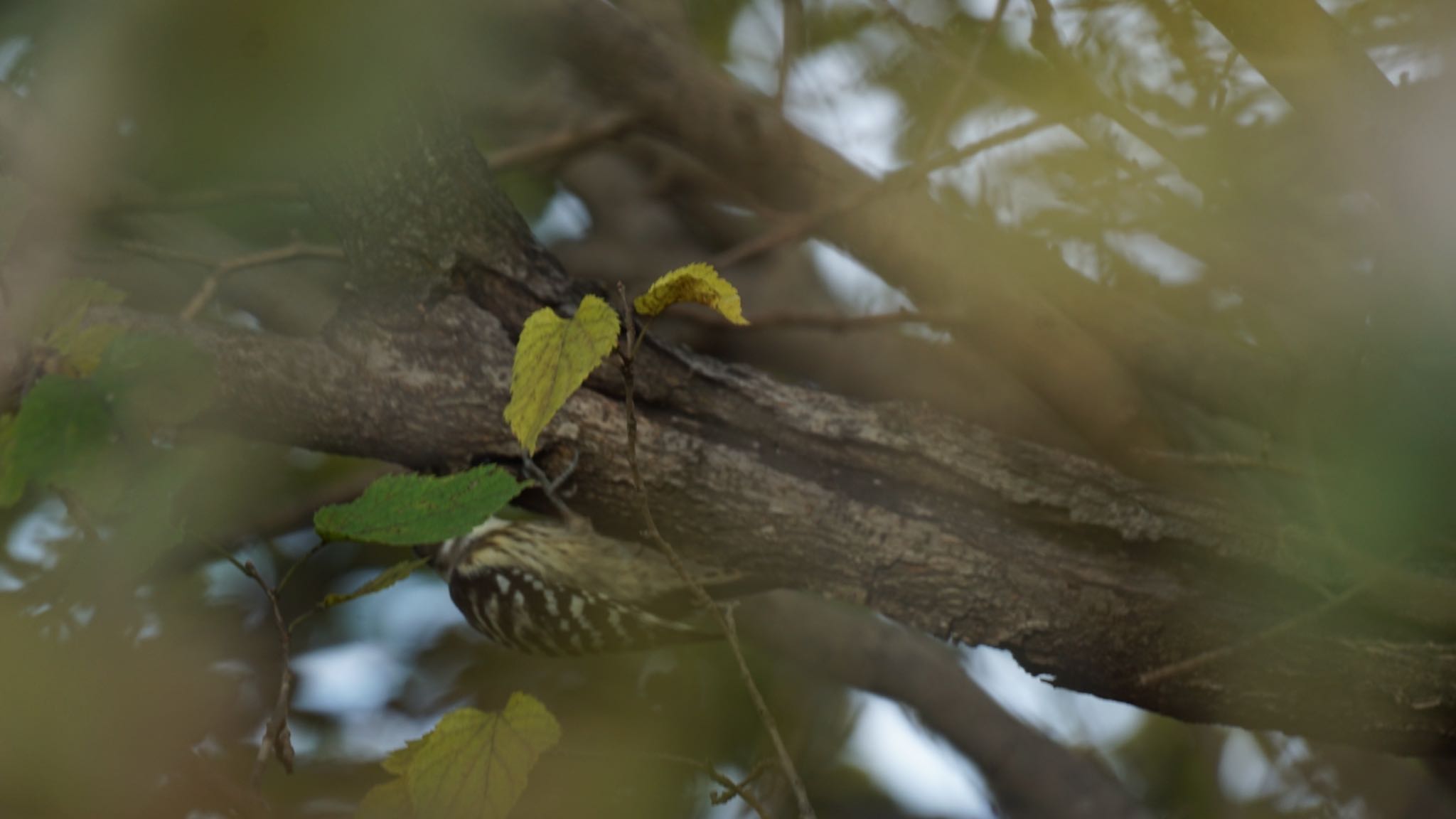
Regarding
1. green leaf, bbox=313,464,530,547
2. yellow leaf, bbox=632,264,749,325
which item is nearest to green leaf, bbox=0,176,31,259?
green leaf, bbox=313,464,530,547

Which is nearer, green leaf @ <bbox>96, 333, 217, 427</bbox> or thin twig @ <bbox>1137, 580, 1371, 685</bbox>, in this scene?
green leaf @ <bbox>96, 333, 217, 427</bbox>

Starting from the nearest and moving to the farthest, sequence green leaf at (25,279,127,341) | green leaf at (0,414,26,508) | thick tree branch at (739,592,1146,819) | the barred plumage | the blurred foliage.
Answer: the blurred foliage < green leaf at (0,414,26,508) < green leaf at (25,279,127,341) < the barred plumage < thick tree branch at (739,592,1146,819)

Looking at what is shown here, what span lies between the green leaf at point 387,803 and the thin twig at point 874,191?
0.79 meters

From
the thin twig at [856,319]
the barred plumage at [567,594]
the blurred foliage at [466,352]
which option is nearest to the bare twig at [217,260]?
the blurred foliage at [466,352]

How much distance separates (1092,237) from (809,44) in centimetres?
51

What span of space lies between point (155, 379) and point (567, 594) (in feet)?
2.58

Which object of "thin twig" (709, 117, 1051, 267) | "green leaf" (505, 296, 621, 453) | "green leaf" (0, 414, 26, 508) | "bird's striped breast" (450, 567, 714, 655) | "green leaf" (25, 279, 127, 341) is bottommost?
"bird's striped breast" (450, 567, 714, 655)

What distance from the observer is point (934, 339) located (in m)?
1.89

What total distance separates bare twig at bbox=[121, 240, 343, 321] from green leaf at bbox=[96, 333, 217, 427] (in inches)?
10.2

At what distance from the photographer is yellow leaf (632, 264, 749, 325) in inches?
28.7

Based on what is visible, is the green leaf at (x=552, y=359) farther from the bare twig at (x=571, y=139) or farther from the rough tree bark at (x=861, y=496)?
the bare twig at (x=571, y=139)

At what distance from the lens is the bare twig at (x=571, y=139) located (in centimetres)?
167

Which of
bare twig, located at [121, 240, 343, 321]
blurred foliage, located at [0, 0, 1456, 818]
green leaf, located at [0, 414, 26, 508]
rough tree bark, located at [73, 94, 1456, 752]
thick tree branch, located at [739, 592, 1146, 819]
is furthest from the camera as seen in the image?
thick tree branch, located at [739, 592, 1146, 819]

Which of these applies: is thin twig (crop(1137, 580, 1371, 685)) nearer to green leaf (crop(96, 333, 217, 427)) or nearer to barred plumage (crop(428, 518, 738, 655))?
barred plumage (crop(428, 518, 738, 655))
